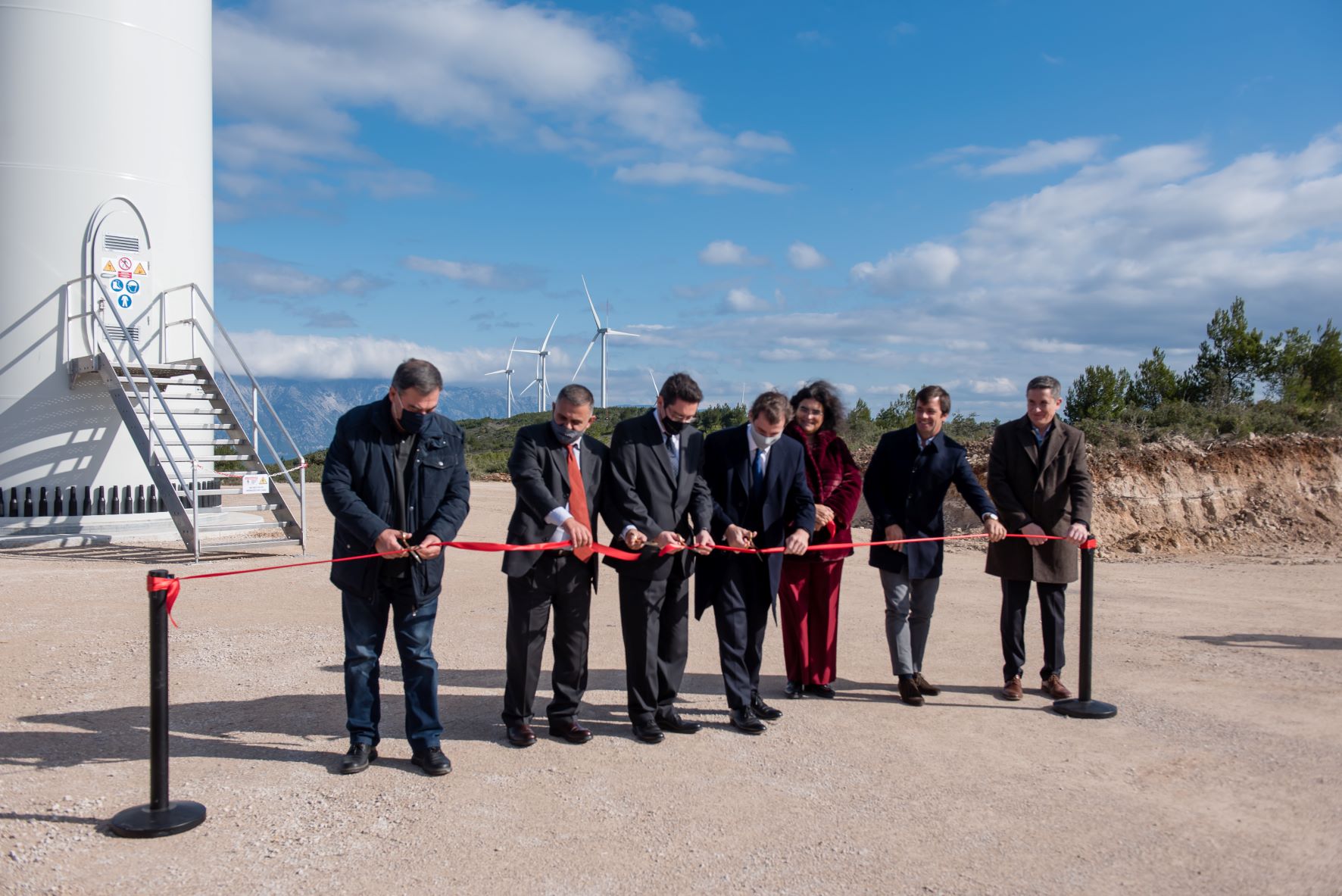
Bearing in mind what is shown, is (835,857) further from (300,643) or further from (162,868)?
(300,643)

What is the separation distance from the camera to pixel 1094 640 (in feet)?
27.3

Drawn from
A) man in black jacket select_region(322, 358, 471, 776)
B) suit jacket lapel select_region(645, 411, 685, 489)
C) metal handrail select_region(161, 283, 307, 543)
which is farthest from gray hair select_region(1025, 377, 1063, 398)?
metal handrail select_region(161, 283, 307, 543)

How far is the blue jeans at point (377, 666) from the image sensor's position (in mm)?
5008

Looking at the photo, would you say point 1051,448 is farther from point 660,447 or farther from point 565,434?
point 565,434

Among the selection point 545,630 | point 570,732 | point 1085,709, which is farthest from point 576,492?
point 1085,709

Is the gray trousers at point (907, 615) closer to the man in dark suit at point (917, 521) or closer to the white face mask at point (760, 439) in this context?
the man in dark suit at point (917, 521)

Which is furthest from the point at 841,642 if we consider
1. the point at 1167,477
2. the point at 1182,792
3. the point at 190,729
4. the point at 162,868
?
the point at 1167,477

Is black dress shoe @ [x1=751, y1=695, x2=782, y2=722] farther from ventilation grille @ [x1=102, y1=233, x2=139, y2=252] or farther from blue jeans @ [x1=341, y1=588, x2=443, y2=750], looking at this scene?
ventilation grille @ [x1=102, y1=233, x2=139, y2=252]

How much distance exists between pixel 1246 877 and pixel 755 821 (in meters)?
1.96

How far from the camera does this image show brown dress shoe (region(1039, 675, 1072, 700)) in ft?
21.0

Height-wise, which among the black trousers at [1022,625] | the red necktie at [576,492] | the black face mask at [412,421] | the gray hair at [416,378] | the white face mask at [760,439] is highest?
the gray hair at [416,378]

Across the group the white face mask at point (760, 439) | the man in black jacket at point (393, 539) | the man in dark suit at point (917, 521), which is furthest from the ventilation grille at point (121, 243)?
the man in dark suit at point (917, 521)

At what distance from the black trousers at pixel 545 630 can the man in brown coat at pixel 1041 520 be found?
2916mm

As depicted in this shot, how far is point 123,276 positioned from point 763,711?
12.9 metres
